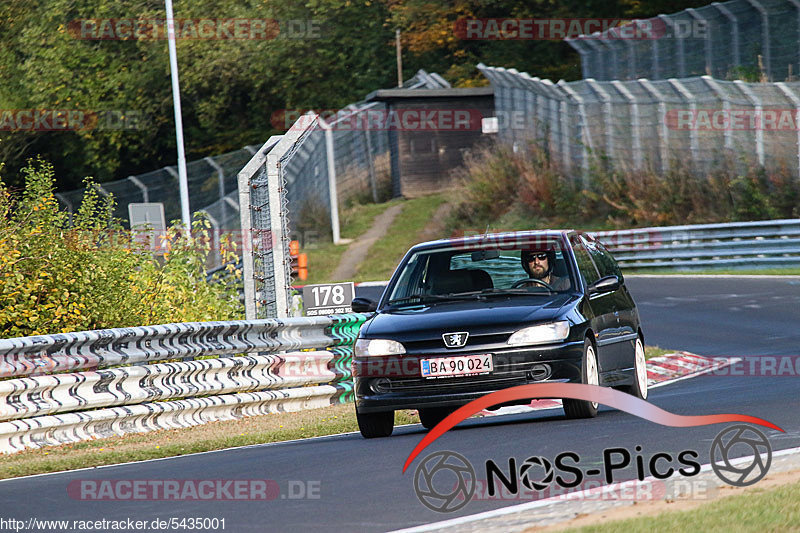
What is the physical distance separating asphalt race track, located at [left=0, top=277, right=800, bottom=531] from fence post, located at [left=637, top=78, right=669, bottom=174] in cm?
2218

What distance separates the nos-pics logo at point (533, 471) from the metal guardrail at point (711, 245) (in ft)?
74.3

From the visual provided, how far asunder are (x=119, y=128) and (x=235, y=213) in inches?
915

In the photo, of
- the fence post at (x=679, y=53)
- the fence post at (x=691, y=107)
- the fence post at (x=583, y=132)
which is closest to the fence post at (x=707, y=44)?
the fence post at (x=679, y=53)

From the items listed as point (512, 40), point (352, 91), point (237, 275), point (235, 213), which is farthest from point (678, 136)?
point (352, 91)

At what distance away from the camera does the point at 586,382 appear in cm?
1095

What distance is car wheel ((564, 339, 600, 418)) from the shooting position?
36.0 ft

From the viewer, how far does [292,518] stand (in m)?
7.32

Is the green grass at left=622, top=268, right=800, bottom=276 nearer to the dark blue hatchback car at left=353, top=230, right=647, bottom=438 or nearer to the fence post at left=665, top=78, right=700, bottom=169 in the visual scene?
the fence post at left=665, top=78, right=700, bottom=169

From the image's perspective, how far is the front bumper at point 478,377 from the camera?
35.2ft

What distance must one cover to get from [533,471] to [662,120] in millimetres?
29886

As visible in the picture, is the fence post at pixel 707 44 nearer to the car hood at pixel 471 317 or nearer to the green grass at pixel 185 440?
the green grass at pixel 185 440

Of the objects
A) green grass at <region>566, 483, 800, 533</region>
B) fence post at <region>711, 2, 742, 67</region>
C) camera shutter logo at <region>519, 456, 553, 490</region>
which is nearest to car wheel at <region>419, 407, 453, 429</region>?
camera shutter logo at <region>519, 456, 553, 490</region>

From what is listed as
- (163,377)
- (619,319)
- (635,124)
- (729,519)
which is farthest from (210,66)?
(729,519)

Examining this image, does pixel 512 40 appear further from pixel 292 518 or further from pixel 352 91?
pixel 292 518
